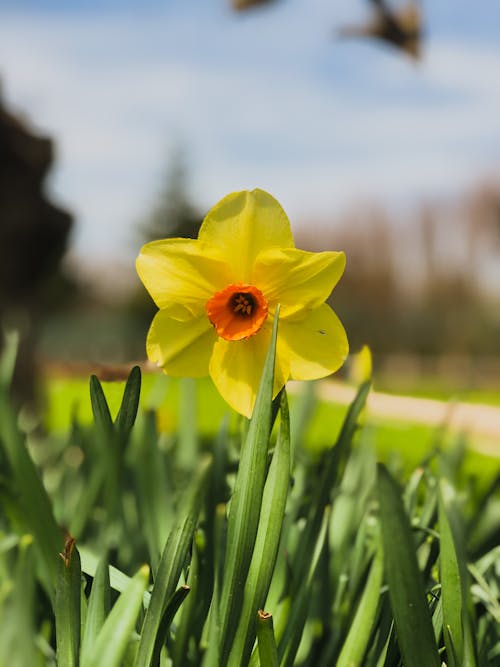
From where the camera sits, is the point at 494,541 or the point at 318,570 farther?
the point at 494,541

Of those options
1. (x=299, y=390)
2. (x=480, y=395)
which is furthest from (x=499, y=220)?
(x=299, y=390)

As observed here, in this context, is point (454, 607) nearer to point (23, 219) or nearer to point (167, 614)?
point (167, 614)

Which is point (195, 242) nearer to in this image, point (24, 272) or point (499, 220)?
point (24, 272)

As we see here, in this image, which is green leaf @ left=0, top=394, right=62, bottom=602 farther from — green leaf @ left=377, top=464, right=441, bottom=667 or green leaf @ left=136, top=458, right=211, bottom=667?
green leaf @ left=377, top=464, right=441, bottom=667

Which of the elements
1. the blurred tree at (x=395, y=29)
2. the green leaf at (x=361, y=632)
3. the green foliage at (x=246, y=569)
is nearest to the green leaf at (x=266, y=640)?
the green foliage at (x=246, y=569)

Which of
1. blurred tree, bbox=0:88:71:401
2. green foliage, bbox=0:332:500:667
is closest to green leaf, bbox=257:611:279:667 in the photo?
green foliage, bbox=0:332:500:667

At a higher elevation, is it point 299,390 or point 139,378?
point 139,378

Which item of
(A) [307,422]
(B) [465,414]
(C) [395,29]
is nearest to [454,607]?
(A) [307,422]
